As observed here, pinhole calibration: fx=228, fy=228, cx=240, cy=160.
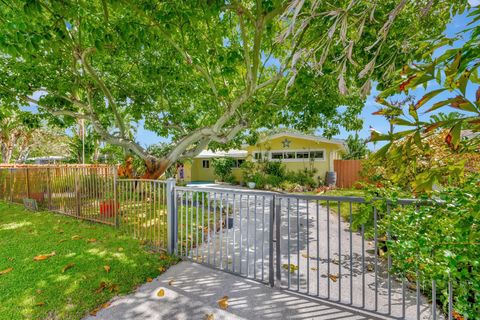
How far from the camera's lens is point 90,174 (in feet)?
20.8

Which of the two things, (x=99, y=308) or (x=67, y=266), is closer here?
(x=99, y=308)

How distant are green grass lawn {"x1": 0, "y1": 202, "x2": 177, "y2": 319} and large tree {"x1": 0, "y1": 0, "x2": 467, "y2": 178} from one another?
3.40 m

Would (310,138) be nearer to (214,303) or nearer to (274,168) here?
(274,168)

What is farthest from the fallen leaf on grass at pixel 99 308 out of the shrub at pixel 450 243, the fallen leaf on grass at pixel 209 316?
the shrub at pixel 450 243

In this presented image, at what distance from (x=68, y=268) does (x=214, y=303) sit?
8.34 feet

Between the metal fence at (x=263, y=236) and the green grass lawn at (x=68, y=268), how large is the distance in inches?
20.4

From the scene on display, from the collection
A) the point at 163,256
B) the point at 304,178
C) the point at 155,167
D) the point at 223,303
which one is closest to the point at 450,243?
the point at 223,303

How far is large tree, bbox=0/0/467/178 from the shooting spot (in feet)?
12.0

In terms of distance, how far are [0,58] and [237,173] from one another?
1465 cm

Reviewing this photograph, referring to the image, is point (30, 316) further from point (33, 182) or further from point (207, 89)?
point (33, 182)

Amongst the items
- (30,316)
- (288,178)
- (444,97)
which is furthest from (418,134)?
(288,178)

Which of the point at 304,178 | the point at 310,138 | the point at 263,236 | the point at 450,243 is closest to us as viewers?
the point at 450,243

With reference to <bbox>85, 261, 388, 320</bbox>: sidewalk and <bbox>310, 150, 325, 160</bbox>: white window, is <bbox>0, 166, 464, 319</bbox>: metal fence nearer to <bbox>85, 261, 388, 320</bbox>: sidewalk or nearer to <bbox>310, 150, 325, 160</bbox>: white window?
<bbox>85, 261, 388, 320</bbox>: sidewalk

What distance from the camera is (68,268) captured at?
3.64 meters
